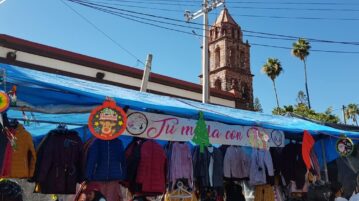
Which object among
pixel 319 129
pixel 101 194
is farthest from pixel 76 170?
pixel 319 129

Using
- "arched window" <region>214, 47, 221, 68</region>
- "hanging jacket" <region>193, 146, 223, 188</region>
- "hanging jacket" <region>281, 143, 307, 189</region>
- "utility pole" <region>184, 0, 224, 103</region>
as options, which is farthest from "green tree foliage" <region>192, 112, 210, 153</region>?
"arched window" <region>214, 47, 221, 68</region>

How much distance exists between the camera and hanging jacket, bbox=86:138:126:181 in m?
5.01

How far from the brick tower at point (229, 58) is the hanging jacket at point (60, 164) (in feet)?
98.2

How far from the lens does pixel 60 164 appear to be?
487 cm

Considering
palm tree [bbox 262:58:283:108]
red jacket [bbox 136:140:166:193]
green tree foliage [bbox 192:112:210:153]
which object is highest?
palm tree [bbox 262:58:283:108]

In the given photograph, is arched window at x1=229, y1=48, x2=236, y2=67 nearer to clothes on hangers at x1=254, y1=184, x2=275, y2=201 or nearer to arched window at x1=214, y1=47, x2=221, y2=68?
arched window at x1=214, y1=47, x2=221, y2=68

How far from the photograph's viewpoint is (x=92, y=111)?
14.7 feet

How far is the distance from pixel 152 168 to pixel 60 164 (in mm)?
1224

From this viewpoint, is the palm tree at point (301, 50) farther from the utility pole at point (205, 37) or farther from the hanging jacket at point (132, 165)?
the hanging jacket at point (132, 165)

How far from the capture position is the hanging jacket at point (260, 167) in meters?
6.77

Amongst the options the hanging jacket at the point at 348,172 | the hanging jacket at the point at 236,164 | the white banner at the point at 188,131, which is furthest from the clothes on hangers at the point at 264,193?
the hanging jacket at the point at 348,172

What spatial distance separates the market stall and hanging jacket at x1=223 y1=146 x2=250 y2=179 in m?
0.02

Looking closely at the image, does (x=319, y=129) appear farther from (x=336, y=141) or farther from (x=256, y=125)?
(x=256, y=125)

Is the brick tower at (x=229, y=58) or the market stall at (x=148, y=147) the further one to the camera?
the brick tower at (x=229, y=58)
